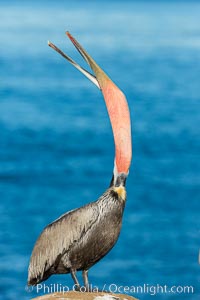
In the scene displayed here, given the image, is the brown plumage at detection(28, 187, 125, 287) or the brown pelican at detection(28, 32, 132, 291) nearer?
the brown pelican at detection(28, 32, 132, 291)

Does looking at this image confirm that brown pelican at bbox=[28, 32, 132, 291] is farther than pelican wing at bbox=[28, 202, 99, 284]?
No

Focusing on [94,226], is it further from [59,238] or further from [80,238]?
[59,238]

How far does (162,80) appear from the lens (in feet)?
94.1

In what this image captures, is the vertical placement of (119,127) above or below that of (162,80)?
below

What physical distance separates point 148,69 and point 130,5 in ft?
59.6

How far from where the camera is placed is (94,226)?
7.21 metres

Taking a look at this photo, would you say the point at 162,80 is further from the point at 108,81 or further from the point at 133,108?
the point at 108,81

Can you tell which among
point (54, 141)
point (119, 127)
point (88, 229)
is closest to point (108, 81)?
point (119, 127)

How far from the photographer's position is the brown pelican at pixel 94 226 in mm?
7039

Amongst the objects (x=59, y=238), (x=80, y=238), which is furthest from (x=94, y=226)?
(x=59, y=238)

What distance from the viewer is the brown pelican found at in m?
7.04

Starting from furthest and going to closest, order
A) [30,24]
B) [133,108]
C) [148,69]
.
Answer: [30,24], [148,69], [133,108]

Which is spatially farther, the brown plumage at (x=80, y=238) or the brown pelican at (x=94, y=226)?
the brown plumage at (x=80, y=238)

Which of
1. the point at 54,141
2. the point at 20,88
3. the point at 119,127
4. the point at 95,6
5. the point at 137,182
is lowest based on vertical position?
the point at 119,127
